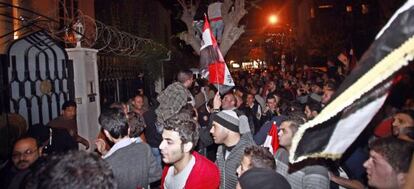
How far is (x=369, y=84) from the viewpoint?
1.50 meters

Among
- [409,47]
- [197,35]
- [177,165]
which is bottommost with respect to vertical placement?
Answer: [177,165]

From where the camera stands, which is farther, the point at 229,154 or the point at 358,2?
the point at 358,2

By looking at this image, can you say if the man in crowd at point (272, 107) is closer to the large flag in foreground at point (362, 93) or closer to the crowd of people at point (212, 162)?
the crowd of people at point (212, 162)

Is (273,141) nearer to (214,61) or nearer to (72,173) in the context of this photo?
(214,61)

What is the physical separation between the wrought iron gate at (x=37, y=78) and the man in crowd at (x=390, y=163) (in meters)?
5.72

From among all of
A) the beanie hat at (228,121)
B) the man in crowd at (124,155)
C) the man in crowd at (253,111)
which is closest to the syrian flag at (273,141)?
the beanie hat at (228,121)

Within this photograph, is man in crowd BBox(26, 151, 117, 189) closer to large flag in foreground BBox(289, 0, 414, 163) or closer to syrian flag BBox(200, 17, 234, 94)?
large flag in foreground BBox(289, 0, 414, 163)

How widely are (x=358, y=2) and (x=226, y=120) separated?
40.6m

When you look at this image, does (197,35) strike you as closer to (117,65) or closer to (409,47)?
(117,65)

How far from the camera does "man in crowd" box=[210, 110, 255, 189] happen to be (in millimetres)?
4402

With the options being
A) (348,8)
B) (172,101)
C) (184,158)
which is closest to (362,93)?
(184,158)

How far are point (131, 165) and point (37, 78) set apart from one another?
4.14 metres

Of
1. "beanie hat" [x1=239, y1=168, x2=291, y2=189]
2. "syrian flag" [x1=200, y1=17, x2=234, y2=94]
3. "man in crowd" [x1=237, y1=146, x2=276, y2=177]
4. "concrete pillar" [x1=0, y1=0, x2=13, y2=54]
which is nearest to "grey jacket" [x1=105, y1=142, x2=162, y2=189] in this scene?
"man in crowd" [x1=237, y1=146, x2=276, y2=177]

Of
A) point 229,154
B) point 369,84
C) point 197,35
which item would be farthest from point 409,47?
point 197,35
